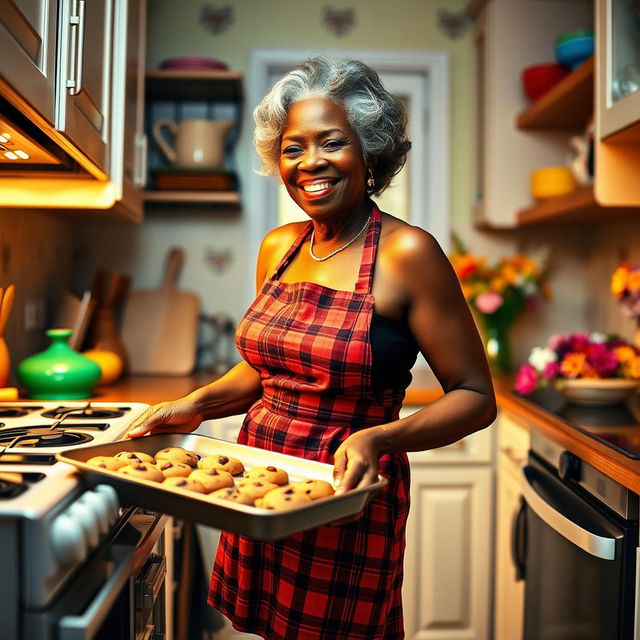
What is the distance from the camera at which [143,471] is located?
3.36ft

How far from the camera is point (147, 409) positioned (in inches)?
62.4

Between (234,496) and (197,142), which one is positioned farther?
(197,142)

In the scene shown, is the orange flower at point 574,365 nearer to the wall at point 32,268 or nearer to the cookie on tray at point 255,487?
the cookie on tray at point 255,487

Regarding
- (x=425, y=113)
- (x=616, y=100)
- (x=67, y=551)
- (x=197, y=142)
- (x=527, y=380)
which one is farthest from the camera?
(x=425, y=113)

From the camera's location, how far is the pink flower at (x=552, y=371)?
1998 millimetres

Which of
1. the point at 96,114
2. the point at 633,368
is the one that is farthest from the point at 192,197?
the point at 633,368

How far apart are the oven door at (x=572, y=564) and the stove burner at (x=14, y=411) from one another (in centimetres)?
109

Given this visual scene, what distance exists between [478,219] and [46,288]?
4.94 ft

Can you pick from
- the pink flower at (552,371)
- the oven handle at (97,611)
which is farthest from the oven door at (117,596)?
the pink flower at (552,371)

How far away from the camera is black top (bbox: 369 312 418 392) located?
3.97ft

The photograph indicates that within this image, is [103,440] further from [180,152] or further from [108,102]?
[180,152]

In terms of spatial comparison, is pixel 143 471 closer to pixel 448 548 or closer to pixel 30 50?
pixel 30 50

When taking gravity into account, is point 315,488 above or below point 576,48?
below

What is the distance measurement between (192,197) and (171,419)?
1.44 metres
